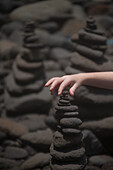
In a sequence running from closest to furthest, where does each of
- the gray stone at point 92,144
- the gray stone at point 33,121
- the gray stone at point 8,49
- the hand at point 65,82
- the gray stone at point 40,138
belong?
the hand at point 65,82 → the gray stone at point 92,144 → the gray stone at point 40,138 → the gray stone at point 33,121 → the gray stone at point 8,49

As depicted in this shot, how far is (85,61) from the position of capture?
11.4ft

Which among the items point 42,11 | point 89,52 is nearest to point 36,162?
point 89,52

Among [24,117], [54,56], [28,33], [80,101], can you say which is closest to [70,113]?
[80,101]

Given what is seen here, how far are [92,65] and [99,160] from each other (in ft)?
3.70

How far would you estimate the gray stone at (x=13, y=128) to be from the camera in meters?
3.73

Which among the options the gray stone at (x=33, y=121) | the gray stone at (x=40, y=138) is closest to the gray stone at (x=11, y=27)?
the gray stone at (x=33, y=121)

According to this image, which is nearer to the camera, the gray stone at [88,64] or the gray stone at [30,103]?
the gray stone at [88,64]

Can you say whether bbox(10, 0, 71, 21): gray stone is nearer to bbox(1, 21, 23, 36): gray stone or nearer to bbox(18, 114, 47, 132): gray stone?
bbox(1, 21, 23, 36): gray stone

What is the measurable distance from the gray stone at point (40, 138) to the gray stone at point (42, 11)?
3083 millimetres

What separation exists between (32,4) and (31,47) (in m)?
2.02

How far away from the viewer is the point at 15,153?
11.1ft

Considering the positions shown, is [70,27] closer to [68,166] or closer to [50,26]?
[50,26]

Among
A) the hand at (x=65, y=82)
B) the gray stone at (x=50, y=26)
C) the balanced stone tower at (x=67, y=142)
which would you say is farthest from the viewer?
the gray stone at (x=50, y=26)

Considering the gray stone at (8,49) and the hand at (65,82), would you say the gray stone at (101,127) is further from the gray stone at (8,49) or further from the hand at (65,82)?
the gray stone at (8,49)
